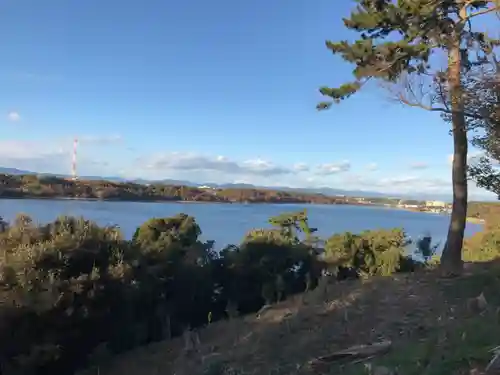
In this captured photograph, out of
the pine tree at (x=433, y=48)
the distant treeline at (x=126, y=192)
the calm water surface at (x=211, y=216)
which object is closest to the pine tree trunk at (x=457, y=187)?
the pine tree at (x=433, y=48)

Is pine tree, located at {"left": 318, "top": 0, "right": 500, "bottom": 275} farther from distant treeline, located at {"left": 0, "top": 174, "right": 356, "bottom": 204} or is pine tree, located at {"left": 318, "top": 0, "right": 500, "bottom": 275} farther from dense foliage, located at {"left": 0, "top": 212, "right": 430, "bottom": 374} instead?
distant treeline, located at {"left": 0, "top": 174, "right": 356, "bottom": 204}

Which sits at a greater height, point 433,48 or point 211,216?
point 433,48

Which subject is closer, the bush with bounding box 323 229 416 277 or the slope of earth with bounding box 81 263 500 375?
the slope of earth with bounding box 81 263 500 375

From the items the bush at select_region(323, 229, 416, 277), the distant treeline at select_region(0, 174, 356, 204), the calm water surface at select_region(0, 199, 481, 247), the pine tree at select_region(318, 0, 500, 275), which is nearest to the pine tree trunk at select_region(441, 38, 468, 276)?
the pine tree at select_region(318, 0, 500, 275)

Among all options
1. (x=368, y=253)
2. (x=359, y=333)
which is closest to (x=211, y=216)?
(x=368, y=253)

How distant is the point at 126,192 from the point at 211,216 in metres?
5.01

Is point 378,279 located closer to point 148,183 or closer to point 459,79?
point 459,79

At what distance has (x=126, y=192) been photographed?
2958 centimetres

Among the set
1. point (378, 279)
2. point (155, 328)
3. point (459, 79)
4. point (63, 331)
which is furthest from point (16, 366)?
point (459, 79)

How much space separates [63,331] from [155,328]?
2.64m

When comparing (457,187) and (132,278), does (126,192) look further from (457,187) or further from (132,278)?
(457,187)

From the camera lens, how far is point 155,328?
10.8 metres

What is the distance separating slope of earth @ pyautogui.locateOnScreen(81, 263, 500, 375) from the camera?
5051 mm

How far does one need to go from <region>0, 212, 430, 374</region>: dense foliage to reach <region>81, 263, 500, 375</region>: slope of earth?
2.58 ft
